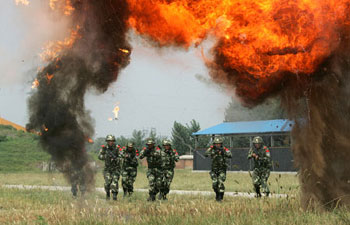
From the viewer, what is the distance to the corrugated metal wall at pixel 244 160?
1262 inches

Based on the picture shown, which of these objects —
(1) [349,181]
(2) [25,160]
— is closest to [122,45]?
(1) [349,181]

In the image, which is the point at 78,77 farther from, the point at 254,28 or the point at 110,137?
the point at 110,137

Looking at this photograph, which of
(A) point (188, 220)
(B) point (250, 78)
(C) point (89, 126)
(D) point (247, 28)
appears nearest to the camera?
(A) point (188, 220)

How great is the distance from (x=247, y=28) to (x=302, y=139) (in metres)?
2.51

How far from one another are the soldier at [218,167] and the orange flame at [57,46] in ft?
20.7

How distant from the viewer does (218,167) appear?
44.2 feet

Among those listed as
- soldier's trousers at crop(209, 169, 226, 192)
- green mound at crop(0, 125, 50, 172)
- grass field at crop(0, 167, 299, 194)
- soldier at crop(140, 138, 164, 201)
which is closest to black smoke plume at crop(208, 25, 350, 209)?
grass field at crop(0, 167, 299, 194)

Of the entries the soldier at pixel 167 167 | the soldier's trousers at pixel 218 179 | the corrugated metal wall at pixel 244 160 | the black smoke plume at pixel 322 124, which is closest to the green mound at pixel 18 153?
the corrugated metal wall at pixel 244 160

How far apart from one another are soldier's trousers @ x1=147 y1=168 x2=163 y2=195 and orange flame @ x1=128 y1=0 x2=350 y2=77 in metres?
6.12

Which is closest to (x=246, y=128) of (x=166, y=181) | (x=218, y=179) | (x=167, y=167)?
(x=167, y=167)

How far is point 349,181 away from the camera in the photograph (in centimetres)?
816

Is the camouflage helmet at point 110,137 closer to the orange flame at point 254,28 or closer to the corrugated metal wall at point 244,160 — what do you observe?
the orange flame at point 254,28

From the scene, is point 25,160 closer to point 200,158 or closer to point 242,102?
point 200,158

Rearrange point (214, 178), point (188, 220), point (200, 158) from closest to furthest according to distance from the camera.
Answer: point (188, 220) < point (214, 178) < point (200, 158)
